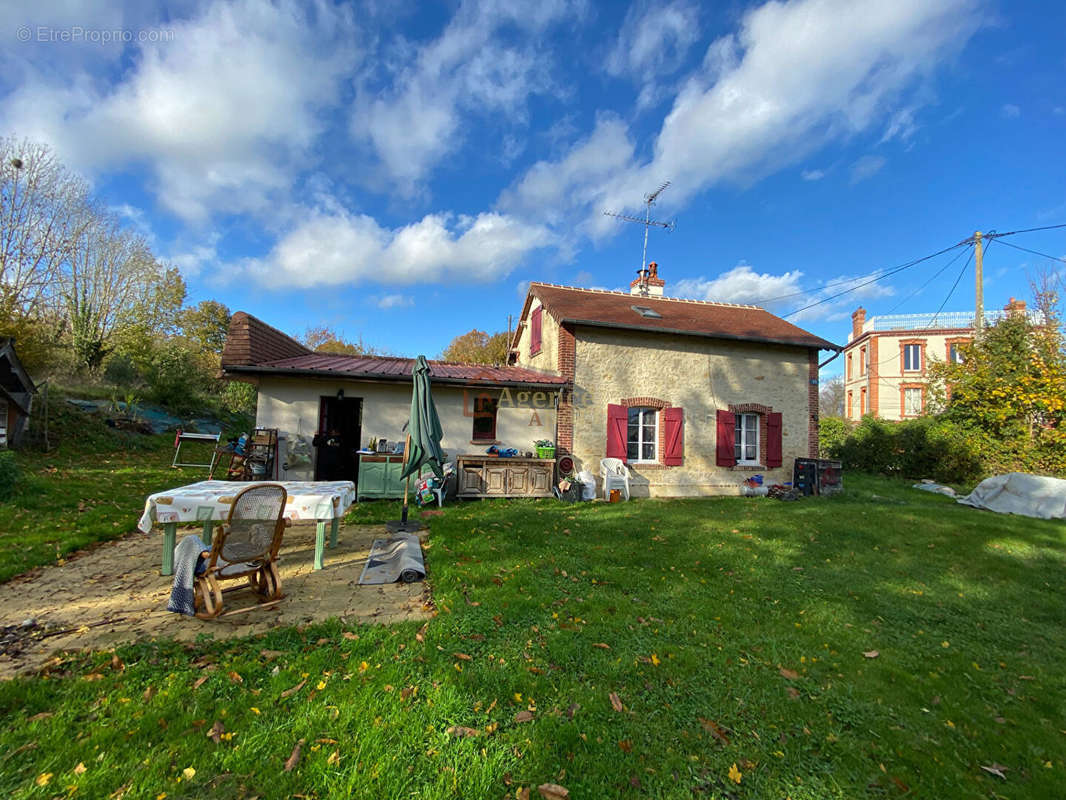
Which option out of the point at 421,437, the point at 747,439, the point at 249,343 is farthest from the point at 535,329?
the point at 249,343

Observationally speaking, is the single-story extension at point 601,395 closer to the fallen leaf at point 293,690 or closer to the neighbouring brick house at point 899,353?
the fallen leaf at point 293,690

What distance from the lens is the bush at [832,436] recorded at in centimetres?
1512

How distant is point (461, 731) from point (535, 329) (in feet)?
Answer: 35.3

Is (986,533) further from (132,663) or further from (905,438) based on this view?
(132,663)

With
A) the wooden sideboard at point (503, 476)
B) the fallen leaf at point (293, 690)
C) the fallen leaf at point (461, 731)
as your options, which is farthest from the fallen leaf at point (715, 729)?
the wooden sideboard at point (503, 476)

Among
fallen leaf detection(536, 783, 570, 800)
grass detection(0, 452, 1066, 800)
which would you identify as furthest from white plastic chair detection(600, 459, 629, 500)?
fallen leaf detection(536, 783, 570, 800)

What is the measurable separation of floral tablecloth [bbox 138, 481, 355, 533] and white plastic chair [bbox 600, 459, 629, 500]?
607cm

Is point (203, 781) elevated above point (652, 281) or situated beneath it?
situated beneath

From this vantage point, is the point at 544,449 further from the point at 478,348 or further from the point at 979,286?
the point at 478,348

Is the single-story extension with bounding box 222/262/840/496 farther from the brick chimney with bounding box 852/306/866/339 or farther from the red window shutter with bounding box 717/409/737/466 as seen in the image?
the brick chimney with bounding box 852/306/866/339

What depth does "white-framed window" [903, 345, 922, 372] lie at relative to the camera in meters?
24.9

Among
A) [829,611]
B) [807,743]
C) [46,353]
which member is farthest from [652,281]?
[46,353]

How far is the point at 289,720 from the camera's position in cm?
223

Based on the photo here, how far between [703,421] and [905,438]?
24.6ft
